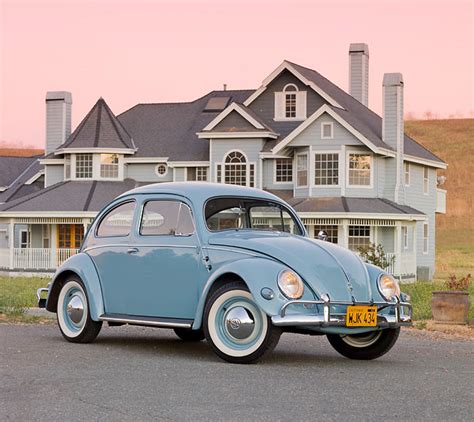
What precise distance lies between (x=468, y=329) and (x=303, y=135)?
25.5 m

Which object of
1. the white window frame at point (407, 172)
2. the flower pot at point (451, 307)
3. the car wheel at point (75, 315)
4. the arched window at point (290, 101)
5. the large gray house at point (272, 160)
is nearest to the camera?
the car wheel at point (75, 315)

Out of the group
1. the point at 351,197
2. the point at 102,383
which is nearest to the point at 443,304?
the point at 102,383

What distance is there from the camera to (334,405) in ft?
28.8

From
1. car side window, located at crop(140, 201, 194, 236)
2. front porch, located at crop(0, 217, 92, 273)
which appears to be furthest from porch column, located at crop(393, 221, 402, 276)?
car side window, located at crop(140, 201, 194, 236)

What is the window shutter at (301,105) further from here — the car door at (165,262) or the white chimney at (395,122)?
the car door at (165,262)

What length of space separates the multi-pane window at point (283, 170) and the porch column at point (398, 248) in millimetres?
4821

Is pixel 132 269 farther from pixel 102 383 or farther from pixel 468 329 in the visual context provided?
pixel 468 329

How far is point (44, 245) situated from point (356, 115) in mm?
14443

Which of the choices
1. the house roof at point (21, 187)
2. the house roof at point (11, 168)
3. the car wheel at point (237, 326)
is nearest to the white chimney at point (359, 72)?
the house roof at point (21, 187)

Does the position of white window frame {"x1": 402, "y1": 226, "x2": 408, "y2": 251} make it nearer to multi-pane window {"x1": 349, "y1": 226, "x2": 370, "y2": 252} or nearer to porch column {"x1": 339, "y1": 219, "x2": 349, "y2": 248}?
multi-pane window {"x1": 349, "y1": 226, "x2": 370, "y2": 252}

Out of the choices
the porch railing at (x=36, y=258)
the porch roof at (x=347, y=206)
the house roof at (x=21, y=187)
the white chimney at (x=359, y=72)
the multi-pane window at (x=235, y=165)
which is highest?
the white chimney at (x=359, y=72)

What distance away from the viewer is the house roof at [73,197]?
45500mm

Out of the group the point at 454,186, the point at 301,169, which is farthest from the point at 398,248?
the point at 454,186

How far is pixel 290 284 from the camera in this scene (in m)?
11.3
